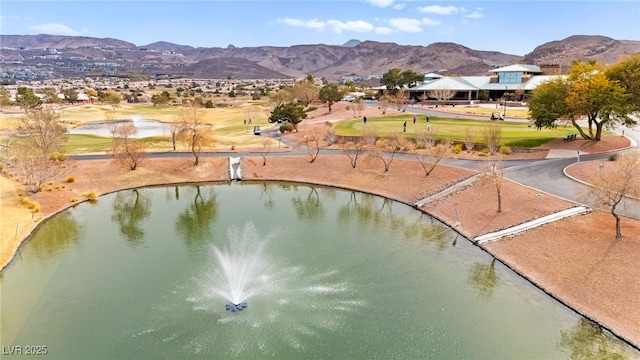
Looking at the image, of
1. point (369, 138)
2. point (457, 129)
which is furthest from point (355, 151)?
point (457, 129)

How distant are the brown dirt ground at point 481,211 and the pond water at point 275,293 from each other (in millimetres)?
1578

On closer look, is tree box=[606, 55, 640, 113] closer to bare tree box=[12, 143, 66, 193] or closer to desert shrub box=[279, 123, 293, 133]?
desert shrub box=[279, 123, 293, 133]

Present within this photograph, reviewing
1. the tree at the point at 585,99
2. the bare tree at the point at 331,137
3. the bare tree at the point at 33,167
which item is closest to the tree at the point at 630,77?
the tree at the point at 585,99

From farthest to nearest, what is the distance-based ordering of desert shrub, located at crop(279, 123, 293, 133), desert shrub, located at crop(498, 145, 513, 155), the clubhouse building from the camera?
the clubhouse building
desert shrub, located at crop(279, 123, 293, 133)
desert shrub, located at crop(498, 145, 513, 155)

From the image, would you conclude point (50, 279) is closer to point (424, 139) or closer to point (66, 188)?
point (66, 188)

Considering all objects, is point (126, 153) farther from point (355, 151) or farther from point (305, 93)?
point (305, 93)

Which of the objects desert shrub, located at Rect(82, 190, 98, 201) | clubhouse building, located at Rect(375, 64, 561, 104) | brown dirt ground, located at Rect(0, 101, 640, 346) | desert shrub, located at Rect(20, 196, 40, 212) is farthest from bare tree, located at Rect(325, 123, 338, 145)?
clubhouse building, located at Rect(375, 64, 561, 104)

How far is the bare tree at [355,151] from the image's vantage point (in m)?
54.8

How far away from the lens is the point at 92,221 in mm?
41000

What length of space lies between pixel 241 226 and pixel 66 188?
24.3 m

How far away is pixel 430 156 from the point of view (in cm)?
5200

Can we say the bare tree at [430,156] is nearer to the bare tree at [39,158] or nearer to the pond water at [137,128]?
the bare tree at [39,158]

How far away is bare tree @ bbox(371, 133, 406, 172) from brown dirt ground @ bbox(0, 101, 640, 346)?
4.00ft

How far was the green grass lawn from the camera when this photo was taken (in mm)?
57312
